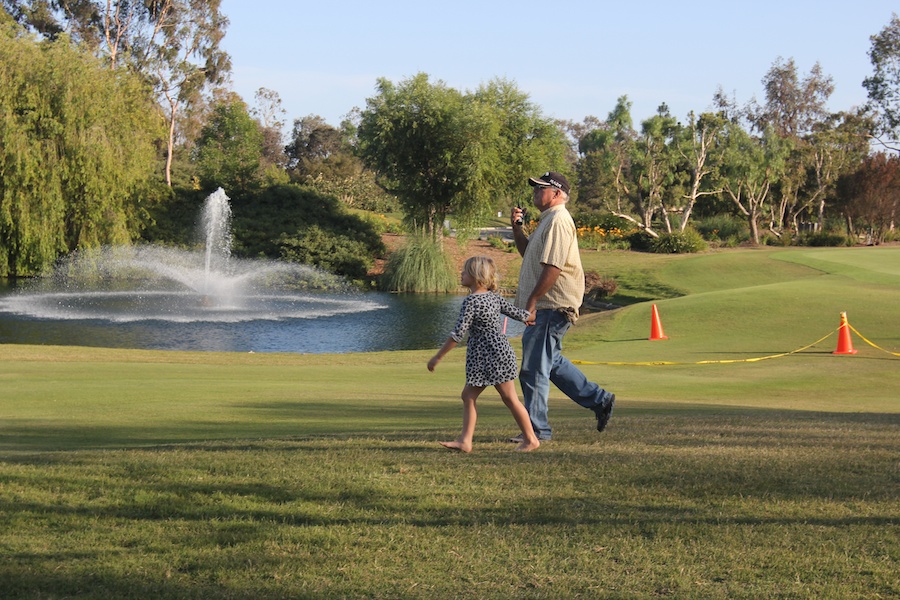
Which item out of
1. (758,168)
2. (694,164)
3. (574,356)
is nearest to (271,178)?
(694,164)

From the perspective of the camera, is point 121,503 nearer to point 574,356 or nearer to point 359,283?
point 574,356

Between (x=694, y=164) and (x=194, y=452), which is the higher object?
(x=694, y=164)

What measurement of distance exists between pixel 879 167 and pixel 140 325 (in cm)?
4638

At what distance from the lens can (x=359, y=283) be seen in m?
47.1

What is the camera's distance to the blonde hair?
6910mm

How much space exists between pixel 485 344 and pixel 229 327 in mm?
23072

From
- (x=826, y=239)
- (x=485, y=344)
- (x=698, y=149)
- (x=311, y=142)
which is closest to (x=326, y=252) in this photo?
(x=698, y=149)

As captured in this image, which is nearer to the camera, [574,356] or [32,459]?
[32,459]

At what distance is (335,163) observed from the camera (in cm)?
8712

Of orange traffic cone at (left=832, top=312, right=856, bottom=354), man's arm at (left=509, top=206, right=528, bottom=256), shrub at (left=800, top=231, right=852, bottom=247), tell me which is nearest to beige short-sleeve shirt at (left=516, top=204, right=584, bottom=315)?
man's arm at (left=509, top=206, right=528, bottom=256)

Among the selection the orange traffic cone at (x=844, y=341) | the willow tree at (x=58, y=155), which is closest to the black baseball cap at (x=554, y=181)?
the orange traffic cone at (x=844, y=341)

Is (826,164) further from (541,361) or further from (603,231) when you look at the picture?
(541,361)

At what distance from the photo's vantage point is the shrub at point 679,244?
55.8 meters

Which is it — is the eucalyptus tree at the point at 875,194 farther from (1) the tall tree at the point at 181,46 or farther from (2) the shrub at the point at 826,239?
(1) the tall tree at the point at 181,46
